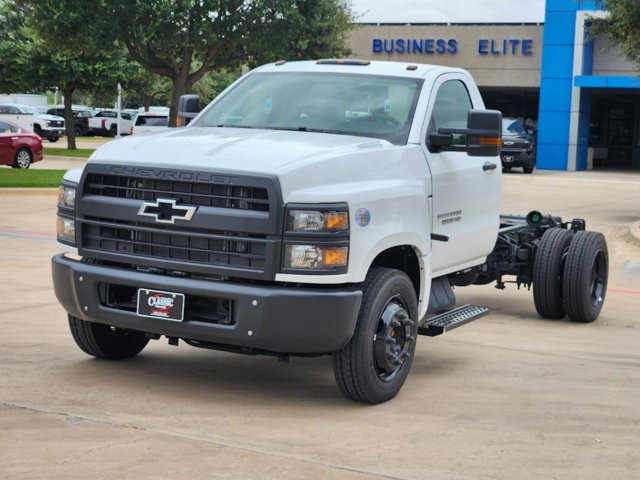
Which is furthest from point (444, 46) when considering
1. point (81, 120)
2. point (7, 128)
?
point (7, 128)

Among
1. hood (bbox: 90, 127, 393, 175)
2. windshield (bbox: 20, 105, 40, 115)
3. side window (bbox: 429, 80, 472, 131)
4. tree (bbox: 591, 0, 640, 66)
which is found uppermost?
tree (bbox: 591, 0, 640, 66)

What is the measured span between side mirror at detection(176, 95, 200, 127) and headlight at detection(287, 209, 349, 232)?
2303 millimetres

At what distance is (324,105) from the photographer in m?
7.46

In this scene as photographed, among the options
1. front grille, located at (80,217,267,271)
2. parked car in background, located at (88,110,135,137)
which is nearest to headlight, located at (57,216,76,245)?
front grille, located at (80,217,267,271)

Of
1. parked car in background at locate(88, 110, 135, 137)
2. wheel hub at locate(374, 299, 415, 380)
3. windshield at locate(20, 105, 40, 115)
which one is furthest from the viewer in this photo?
parked car in background at locate(88, 110, 135, 137)

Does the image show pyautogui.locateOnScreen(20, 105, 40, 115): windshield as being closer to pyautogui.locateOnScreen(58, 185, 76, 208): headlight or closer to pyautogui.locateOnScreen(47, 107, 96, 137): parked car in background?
pyautogui.locateOnScreen(47, 107, 96, 137): parked car in background

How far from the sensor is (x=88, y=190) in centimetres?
663

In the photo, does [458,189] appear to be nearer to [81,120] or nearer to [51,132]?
[51,132]

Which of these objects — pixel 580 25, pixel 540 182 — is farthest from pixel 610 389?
pixel 580 25

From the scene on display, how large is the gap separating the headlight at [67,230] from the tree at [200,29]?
2884cm

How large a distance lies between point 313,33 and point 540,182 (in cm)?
1111

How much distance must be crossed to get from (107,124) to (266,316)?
54.9m

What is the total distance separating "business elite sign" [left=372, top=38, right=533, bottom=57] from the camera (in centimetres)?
4550

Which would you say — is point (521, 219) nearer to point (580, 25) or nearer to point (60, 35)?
point (60, 35)
